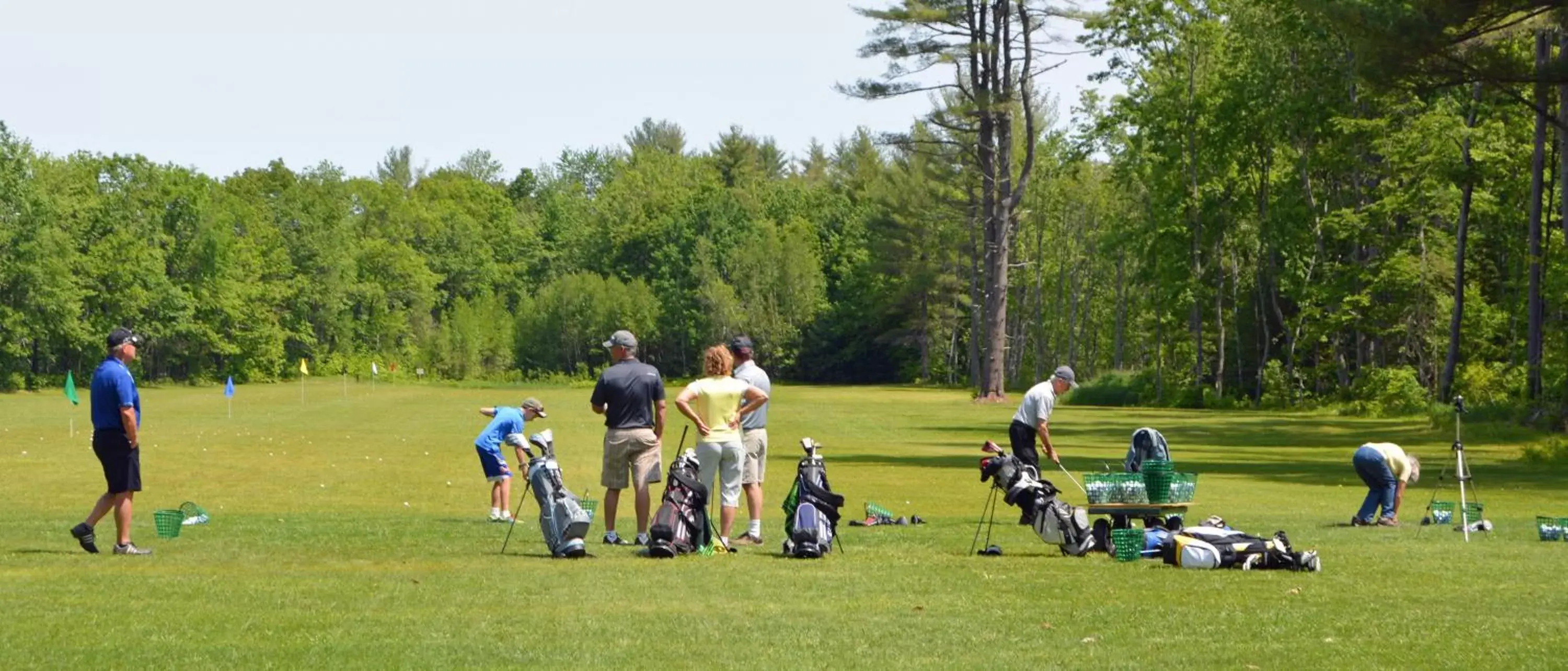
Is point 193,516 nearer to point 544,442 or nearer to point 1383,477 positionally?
point 544,442

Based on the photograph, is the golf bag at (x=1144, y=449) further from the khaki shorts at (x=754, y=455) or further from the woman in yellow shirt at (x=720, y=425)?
the woman in yellow shirt at (x=720, y=425)

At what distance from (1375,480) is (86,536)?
1215 cm

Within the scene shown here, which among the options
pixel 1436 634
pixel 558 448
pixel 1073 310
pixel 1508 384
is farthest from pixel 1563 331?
pixel 1073 310

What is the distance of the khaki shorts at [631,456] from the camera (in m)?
15.4

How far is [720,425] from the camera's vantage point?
15.6m

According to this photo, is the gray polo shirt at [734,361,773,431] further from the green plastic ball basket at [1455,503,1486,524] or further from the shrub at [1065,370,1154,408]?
the shrub at [1065,370,1154,408]

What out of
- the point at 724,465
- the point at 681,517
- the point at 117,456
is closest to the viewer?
the point at 117,456

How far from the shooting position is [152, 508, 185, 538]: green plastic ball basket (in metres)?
16.1

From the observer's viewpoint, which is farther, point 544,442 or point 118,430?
point 544,442

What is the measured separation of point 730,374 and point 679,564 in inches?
92.3

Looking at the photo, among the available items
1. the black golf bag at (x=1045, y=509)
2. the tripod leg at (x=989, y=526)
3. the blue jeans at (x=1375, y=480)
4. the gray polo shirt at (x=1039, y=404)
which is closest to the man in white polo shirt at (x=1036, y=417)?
the gray polo shirt at (x=1039, y=404)

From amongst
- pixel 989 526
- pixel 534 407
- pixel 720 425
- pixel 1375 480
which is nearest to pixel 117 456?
pixel 720 425

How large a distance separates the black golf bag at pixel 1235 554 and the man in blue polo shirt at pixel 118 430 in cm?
Answer: 816

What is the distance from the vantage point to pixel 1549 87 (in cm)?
3288
